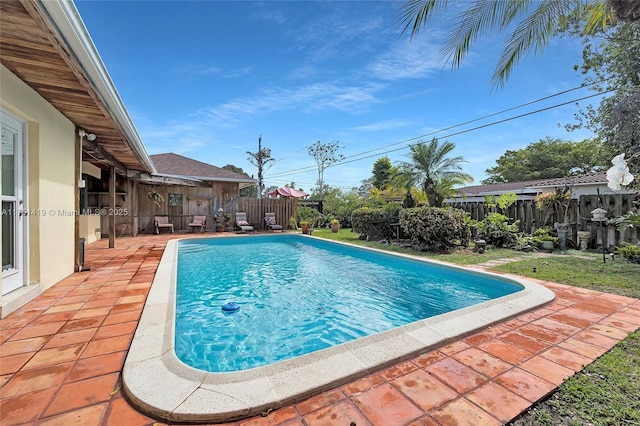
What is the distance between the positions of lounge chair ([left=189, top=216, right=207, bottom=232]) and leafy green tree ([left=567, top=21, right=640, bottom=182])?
15.1 meters

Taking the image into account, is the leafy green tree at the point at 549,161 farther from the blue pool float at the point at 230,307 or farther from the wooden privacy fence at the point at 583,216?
the blue pool float at the point at 230,307

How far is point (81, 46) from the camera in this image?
2.41 meters

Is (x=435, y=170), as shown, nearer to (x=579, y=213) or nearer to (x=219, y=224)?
(x=579, y=213)

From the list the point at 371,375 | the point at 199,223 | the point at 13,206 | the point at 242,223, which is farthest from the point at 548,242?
the point at 199,223

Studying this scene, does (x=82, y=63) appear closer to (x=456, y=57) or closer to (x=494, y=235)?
(x=456, y=57)

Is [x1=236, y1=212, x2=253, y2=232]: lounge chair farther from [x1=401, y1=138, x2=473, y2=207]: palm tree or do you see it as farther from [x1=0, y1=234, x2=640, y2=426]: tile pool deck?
[x1=0, y1=234, x2=640, y2=426]: tile pool deck

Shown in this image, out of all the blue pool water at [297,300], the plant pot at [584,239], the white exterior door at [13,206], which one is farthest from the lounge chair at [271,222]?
the plant pot at [584,239]

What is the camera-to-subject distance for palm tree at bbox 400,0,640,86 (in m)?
3.36

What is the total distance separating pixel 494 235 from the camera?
907cm

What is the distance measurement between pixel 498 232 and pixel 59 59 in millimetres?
10662

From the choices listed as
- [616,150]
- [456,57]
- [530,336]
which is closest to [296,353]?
[530,336]

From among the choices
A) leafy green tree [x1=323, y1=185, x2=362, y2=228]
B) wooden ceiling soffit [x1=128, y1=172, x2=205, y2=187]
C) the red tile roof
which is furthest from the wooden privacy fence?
wooden ceiling soffit [x1=128, y1=172, x2=205, y2=187]

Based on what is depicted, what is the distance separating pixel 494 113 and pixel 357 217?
8.63 meters

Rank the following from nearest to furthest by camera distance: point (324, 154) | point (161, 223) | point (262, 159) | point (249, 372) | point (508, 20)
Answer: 1. point (249, 372)
2. point (508, 20)
3. point (161, 223)
4. point (262, 159)
5. point (324, 154)
